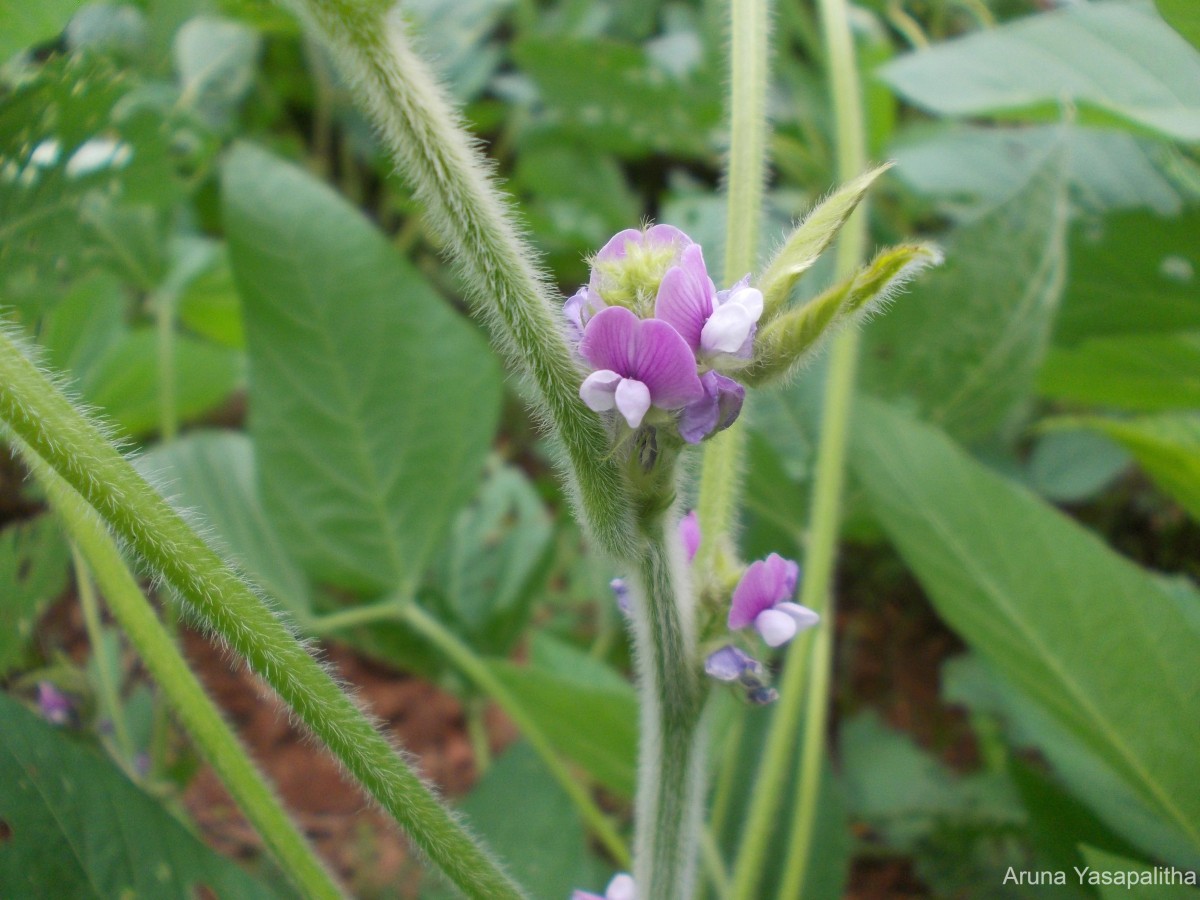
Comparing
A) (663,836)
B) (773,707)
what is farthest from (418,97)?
(773,707)

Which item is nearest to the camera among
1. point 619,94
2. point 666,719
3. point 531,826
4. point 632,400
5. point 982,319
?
point 632,400

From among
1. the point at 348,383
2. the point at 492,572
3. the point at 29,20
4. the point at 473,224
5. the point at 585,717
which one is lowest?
the point at 492,572

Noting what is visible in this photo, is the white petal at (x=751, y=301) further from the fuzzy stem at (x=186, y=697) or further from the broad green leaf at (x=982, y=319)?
the broad green leaf at (x=982, y=319)

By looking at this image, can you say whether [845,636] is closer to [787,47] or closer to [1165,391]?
[1165,391]

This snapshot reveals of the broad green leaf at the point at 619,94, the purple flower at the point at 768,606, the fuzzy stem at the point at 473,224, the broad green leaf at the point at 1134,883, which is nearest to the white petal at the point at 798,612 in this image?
the purple flower at the point at 768,606

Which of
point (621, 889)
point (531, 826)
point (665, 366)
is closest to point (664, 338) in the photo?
point (665, 366)

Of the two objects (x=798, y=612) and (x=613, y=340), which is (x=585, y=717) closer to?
(x=798, y=612)

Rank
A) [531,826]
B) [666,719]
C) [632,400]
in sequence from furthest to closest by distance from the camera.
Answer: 1. [531,826]
2. [666,719]
3. [632,400]
